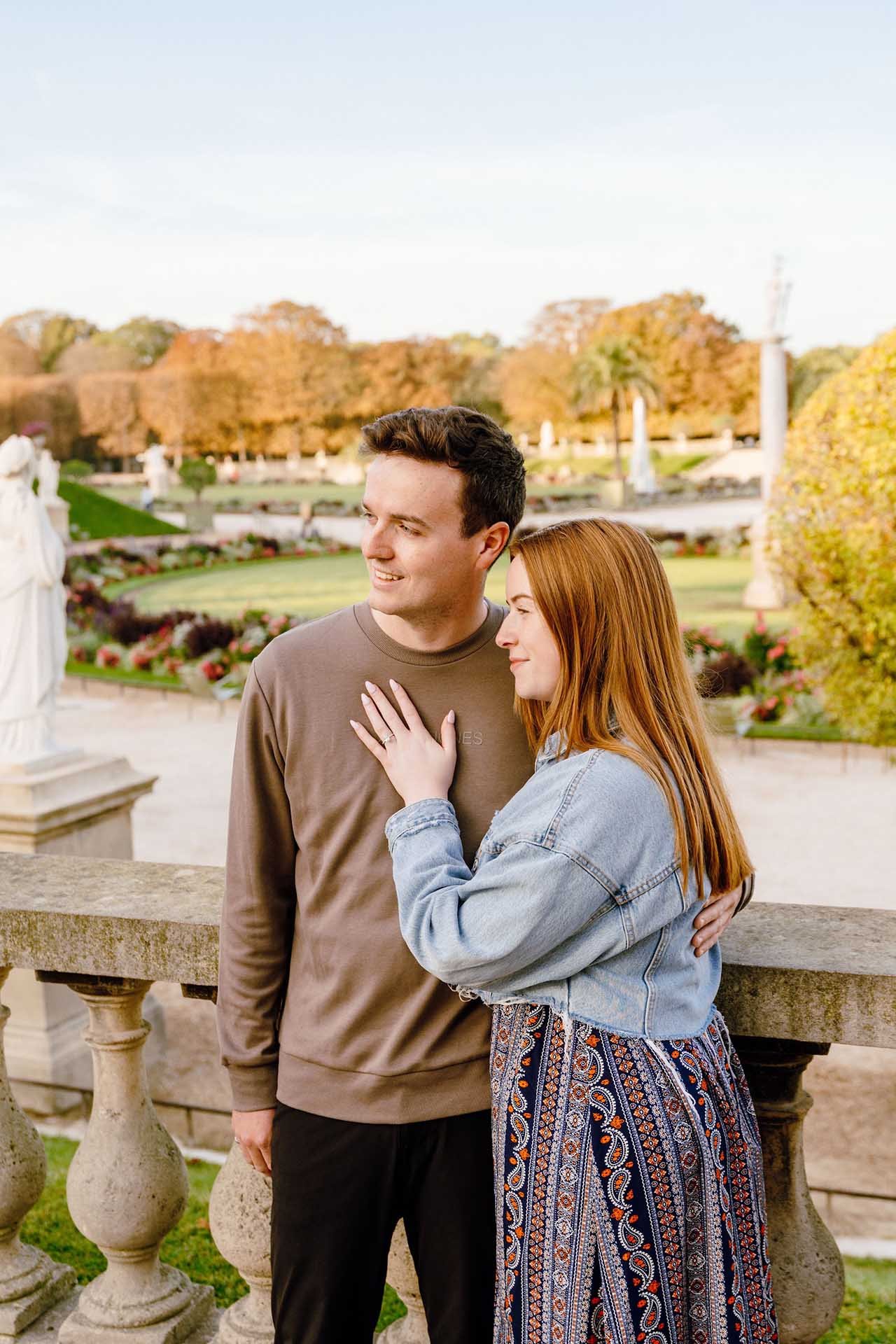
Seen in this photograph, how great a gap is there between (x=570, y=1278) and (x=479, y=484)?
3.17 feet

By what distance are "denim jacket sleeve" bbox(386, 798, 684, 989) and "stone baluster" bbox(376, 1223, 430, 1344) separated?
0.57 meters

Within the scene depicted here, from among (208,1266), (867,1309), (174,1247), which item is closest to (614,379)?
(174,1247)

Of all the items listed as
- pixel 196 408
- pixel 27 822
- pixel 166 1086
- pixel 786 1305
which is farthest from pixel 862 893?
pixel 196 408

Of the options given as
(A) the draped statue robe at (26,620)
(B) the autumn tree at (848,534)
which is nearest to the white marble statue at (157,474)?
(B) the autumn tree at (848,534)

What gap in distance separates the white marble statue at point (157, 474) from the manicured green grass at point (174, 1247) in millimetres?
36087

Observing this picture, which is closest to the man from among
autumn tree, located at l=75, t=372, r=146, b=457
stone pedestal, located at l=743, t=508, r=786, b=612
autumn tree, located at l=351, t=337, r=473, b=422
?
stone pedestal, located at l=743, t=508, r=786, b=612

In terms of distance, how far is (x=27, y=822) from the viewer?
561 cm

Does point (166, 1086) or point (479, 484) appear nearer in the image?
point (479, 484)

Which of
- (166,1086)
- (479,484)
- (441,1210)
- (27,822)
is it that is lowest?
(166,1086)

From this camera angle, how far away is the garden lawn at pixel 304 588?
21328 mm

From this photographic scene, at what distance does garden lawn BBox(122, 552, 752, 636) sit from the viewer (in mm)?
21328

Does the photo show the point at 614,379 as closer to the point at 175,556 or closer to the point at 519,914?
the point at 175,556

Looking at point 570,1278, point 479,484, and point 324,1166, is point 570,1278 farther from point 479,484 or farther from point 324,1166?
point 479,484

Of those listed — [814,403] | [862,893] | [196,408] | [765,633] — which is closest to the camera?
[862,893]
